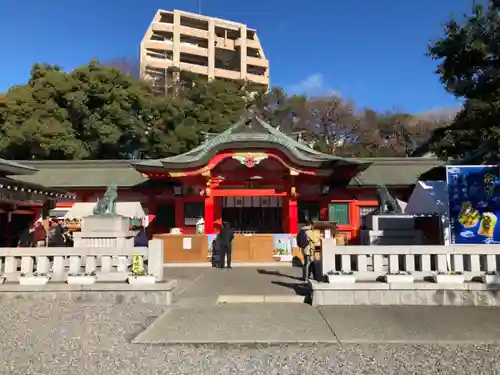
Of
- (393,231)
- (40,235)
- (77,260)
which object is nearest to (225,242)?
(393,231)

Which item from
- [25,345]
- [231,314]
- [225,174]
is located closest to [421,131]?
[225,174]

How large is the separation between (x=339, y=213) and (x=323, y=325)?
44.0 ft

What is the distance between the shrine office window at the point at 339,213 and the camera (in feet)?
63.1

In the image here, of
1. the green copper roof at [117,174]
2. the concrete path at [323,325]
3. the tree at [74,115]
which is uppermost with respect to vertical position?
the tree at [74,115]

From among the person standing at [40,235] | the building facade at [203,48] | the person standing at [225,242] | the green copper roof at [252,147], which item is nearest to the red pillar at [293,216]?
the green copper roof at [252,147]

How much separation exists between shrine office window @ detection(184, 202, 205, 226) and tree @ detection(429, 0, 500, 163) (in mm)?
10911

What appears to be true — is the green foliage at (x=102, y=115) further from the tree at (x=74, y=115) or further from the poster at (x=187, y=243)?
the poster at (x=187, y=243)

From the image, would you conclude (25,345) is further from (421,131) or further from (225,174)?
(421,131)

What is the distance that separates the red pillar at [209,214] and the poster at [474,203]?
9817 mm

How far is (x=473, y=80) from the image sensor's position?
32.3 feet

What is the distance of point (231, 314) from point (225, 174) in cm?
1131

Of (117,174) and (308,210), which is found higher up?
(117,174)

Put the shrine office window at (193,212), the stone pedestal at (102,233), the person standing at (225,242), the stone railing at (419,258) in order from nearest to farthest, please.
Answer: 1. the stone railing at (419,258)
2. the stone pedestal at (102,233)
3. the person standing at (225,242)
4. the shrine office window at (193,212)

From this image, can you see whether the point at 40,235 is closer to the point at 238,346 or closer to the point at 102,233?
the point at 102,233
